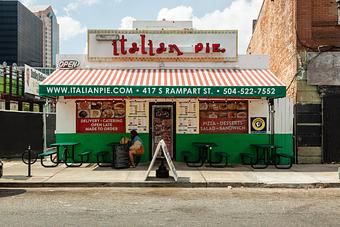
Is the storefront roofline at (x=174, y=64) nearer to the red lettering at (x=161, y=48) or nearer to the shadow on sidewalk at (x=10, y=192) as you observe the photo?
the red lettering at (x=161, y=48)

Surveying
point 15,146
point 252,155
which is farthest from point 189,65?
point 15,146

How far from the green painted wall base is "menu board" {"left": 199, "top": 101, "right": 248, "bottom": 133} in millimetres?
248

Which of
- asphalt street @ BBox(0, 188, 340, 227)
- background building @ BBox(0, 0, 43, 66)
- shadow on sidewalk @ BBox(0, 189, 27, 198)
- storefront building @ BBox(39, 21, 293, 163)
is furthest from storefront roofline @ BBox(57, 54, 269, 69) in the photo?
background building @ BBox(0, 0, 43, 66)

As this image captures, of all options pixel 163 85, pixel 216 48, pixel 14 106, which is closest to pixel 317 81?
pixel 216 48

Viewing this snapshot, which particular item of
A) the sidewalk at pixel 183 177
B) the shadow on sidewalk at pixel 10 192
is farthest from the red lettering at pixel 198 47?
the shadow on sidewalk at pixel 10 192

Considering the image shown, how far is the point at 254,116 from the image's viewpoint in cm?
1598

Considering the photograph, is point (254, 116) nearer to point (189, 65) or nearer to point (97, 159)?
point (189, 65)

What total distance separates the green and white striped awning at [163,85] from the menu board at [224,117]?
4.05ft

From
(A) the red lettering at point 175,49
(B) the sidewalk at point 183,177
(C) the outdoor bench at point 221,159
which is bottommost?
(B) the sidewalk at point 183,177

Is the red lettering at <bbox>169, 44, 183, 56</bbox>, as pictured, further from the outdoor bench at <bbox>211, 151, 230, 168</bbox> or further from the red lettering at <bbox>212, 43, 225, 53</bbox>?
the outdoor bench at <bbox>211, 151, 230, 168</bbox>

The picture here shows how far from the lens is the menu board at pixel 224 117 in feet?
52.4

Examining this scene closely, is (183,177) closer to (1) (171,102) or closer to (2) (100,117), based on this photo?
(1) (171,102)

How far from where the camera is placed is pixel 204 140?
1594cm

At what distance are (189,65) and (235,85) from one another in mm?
2855
